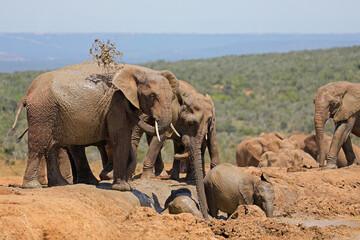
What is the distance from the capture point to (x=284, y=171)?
13375mm

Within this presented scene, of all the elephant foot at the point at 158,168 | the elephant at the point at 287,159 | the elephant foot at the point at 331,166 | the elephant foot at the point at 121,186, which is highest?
the elephant foot at the point at 121,186

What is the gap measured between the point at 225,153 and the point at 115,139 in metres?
13.6

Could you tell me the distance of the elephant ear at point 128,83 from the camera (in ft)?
28.8

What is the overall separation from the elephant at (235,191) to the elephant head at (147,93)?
64.2 inches

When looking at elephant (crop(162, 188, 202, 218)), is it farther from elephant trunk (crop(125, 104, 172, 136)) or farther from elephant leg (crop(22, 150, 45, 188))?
elephant leg (crop(22, 150, 45, 188))

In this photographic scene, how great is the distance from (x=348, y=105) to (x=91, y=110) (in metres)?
7.52

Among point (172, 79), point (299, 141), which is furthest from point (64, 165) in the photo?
point (299, 141)

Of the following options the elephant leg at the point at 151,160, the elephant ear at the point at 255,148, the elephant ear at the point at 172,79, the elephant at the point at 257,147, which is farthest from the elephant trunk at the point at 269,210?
the elephant ear at the point at 255,148

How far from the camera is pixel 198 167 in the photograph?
9.47m

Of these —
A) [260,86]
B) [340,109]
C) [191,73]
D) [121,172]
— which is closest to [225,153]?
[340,109]

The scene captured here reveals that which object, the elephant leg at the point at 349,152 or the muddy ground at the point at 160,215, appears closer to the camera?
the muddy ground at the point at 160,215

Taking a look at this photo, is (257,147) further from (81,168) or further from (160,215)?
(160,215)

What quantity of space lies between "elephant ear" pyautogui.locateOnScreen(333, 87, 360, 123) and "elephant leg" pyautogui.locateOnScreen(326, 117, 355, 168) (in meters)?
0.16

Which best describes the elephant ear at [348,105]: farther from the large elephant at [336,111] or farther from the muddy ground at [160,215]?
the muddy ground at [160,215]
